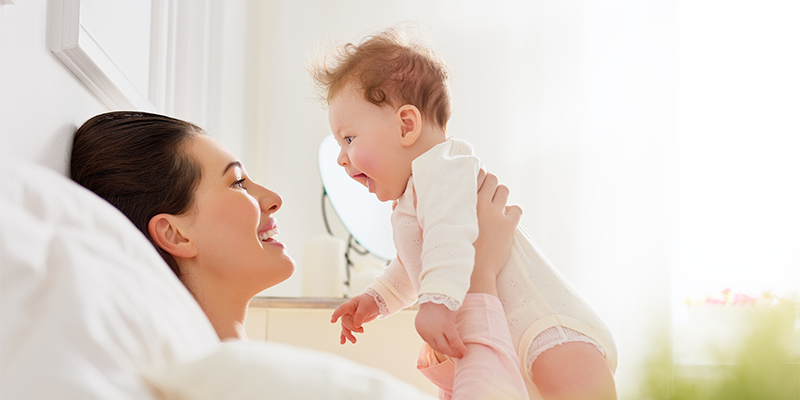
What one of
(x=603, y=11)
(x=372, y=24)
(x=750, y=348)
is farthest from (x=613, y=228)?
(x=750, y=348)

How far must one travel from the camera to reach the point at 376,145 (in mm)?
1081

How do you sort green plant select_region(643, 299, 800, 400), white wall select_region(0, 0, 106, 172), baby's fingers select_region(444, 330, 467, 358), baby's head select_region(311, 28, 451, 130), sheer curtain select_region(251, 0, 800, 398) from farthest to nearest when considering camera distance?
sheer curtain select_region(251, 0, 800, 398)
baby's head select_region(311, 28, 451, 130)
baby's fingers select_region(444, 330, 467, 358)
white wall select_region(0, 0, 106, 172)
green plant select_region(643, 299, 800, 400)

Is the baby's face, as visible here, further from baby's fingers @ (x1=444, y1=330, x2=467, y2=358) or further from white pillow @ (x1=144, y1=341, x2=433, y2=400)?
white pillow @ (x1=144, y1=341, x2=433, y2=400)

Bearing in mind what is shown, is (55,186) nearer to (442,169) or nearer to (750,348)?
(750,348)

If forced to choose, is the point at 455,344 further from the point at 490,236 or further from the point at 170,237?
the point at 170,237

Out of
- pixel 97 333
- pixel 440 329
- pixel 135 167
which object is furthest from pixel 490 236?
pixel 97 333

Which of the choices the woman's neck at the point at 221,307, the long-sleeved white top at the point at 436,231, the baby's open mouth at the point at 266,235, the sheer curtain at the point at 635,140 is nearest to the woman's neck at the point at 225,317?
the woman's neck at the point at 221,307

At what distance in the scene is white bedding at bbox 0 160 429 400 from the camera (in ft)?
1.06

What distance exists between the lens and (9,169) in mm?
390

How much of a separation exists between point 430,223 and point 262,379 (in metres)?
0.56

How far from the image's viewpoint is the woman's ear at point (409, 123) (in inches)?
42.5

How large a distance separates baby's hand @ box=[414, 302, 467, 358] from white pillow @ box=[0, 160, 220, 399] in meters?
0.42

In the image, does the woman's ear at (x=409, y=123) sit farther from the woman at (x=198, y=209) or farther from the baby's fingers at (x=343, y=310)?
the baby's fingers at (x=343, y=310)

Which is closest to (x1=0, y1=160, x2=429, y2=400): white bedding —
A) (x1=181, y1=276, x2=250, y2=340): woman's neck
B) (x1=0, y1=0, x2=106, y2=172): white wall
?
(x1=0, y1=0, x2=106, y2=172): white wall
